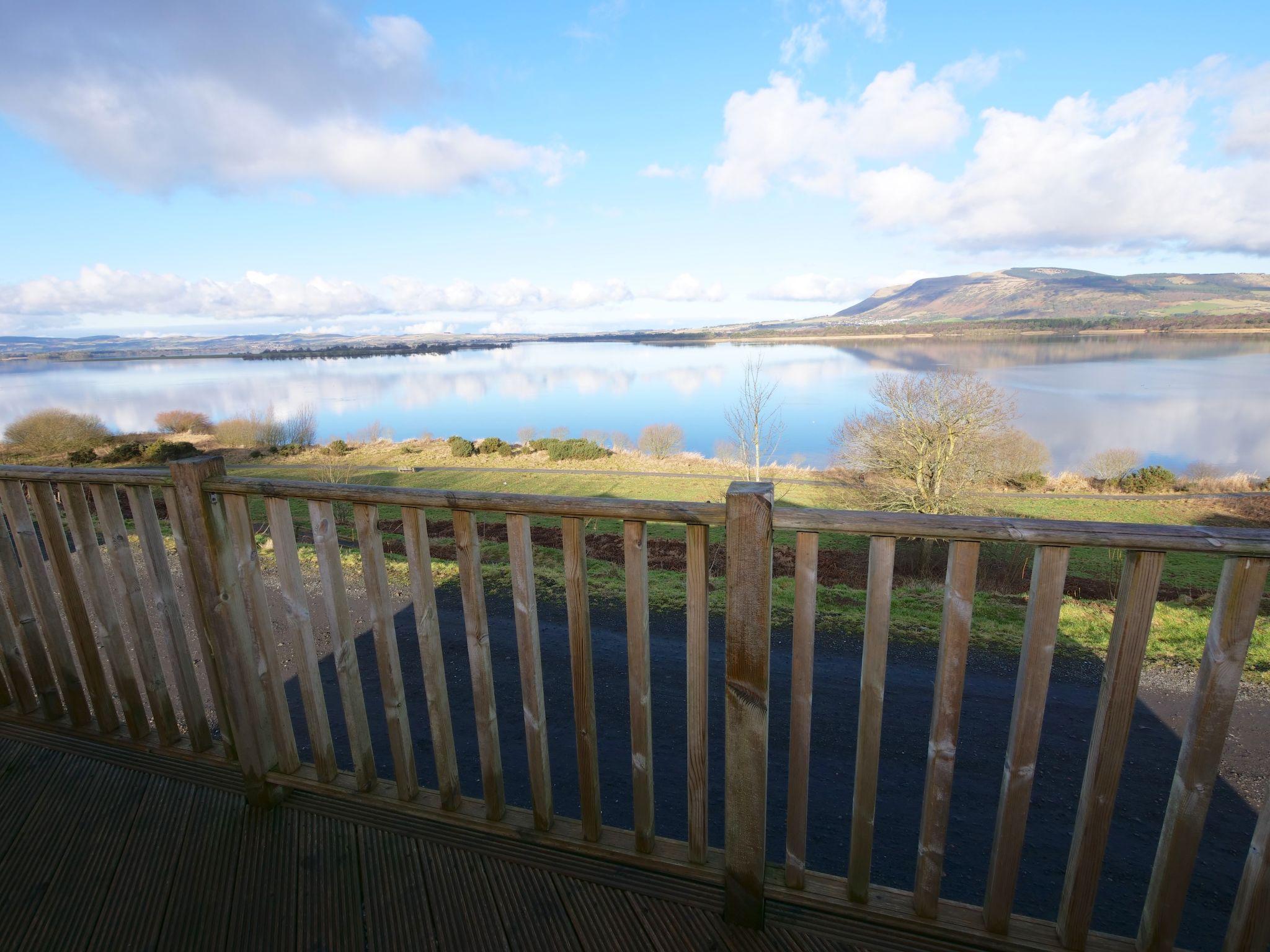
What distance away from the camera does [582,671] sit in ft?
6.08

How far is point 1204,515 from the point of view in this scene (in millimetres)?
20031

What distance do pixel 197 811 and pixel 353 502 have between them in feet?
4.35

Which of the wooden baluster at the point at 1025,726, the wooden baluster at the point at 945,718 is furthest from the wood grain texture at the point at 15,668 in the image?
the wooden baluster at the point at 1025,726

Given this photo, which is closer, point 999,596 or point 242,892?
point 242,892

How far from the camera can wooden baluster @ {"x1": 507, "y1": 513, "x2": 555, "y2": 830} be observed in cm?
179

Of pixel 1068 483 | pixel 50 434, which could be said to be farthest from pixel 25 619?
pixel 50 434

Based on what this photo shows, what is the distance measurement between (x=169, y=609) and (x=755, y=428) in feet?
67.3

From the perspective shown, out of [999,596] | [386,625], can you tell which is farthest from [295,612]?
[999,596]

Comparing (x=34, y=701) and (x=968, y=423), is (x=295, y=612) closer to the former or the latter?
(x=34, y=701)

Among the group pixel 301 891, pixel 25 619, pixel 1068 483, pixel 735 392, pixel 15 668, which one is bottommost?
pixel 735 392

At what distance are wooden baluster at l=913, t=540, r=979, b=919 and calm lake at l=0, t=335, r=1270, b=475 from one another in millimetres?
34953

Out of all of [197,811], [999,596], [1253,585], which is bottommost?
[999,596]

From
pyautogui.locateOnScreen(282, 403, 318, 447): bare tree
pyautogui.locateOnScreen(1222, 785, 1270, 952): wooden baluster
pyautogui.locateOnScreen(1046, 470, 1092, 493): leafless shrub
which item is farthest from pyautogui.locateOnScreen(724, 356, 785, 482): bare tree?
pyautogui.locateOnScreen(282, 403, 318, 447): bare tree

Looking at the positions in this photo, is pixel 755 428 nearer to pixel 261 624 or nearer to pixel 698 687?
pixel 261 624
